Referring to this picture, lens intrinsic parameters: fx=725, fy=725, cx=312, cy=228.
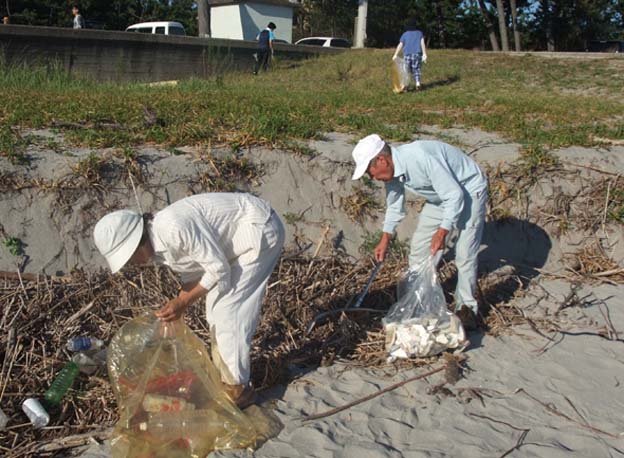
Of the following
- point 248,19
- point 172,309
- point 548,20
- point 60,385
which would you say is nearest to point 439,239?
point 172,309

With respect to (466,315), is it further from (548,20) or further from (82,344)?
(548,20)

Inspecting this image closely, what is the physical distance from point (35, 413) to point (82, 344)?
1.98 ft

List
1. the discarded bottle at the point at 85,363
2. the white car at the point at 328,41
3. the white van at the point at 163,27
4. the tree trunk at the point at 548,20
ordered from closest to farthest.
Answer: the discarded bottle at the point at 85,363
the white van at the point at 163,27
the white car at the point at 328,41
the tree trunk at the point at 548,20

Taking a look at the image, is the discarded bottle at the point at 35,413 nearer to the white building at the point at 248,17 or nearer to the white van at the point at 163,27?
the white van at the point at 163,27

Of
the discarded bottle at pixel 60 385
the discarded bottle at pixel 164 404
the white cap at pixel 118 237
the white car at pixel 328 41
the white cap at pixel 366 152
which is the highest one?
the white car at pixel 328 41

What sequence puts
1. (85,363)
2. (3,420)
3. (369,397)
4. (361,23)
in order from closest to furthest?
(3,420) → (369,397) → (85,363) → (361,23)

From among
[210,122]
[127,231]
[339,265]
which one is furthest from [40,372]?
[210,122]

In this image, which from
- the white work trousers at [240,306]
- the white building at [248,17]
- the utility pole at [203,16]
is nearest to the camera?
the white work trousers at [240,306]

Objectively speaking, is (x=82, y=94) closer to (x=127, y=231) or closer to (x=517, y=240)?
(x=517, y=240)

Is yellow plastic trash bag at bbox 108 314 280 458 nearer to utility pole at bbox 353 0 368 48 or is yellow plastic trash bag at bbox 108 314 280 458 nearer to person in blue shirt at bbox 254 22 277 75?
person in blue shirt at bbox 254 22 277 75

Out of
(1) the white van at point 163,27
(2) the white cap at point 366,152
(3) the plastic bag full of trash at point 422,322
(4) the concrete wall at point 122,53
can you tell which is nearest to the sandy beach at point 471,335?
(3) the plastic bag full of trash at point 422,322

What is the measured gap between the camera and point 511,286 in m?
6.44

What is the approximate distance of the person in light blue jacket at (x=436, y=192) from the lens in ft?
15.7

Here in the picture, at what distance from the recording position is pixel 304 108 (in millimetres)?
8969
